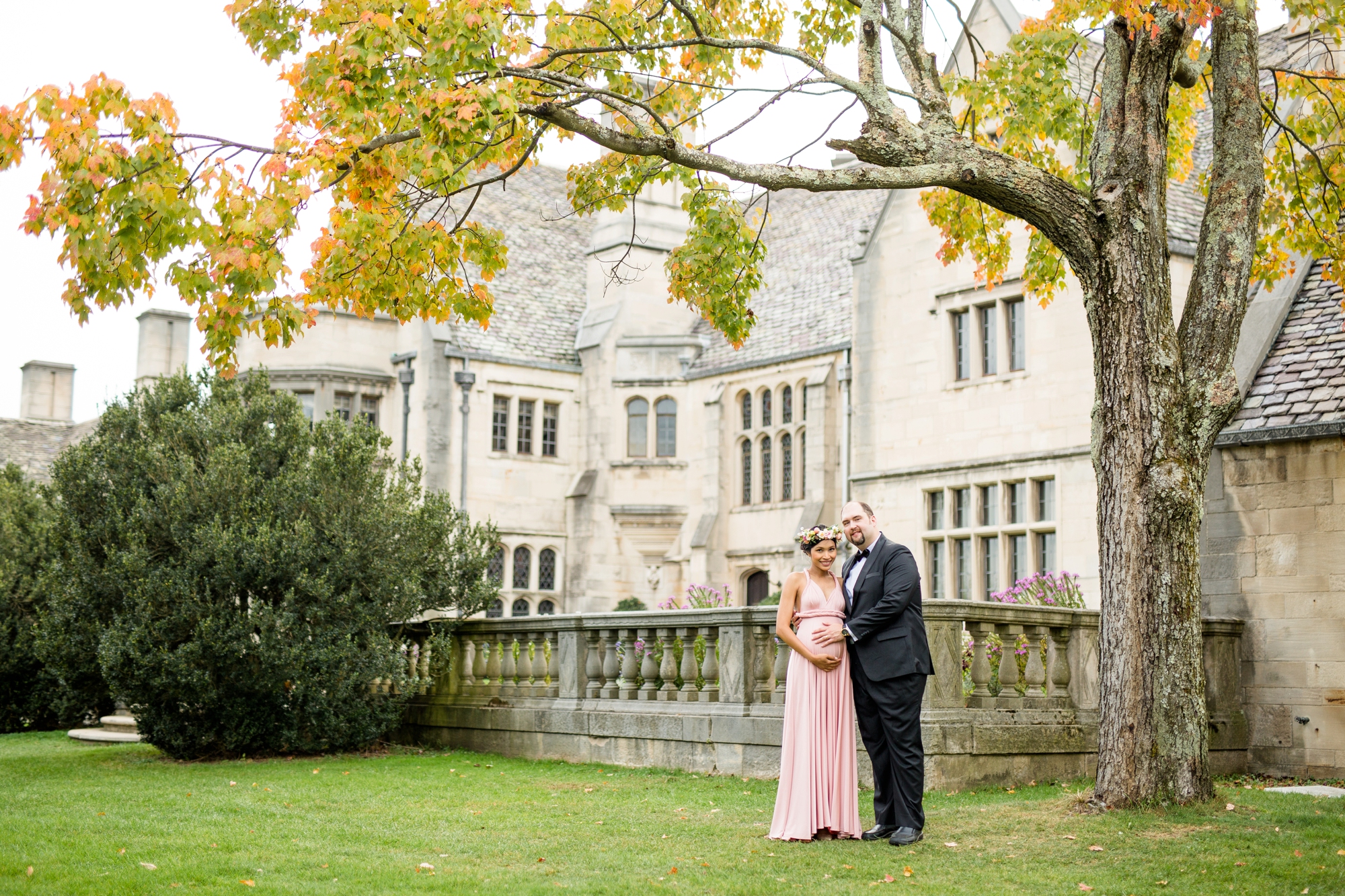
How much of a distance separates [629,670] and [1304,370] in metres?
7.19

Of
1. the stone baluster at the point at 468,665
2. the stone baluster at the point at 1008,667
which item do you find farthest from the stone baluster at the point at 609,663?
the stone baluster at the point at 1008,667

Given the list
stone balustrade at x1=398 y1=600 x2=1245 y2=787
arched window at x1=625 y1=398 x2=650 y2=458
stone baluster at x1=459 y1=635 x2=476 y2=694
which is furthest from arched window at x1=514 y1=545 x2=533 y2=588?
stone balustrade at x1=398 y1=600 x2=1245 y2=787

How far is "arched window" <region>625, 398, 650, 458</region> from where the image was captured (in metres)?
32.7

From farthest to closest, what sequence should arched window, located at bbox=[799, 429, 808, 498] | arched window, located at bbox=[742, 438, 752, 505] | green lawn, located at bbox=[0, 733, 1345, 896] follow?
A: arched window, located at bbox=[742, 438, 752, 505], arched window, located at bbox=[799, 429, 808, 498], green lawn, located at bbox=[0, 733, 1345, 896]

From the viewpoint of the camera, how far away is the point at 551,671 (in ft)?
49.0

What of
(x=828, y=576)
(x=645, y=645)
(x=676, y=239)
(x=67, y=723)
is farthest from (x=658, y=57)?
(x=676, y=239)

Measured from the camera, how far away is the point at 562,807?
10.2 meters

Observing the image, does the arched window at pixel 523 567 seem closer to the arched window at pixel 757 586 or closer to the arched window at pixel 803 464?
the arched window at pixel 757 586

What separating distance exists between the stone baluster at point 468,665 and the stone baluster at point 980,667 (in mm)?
5994

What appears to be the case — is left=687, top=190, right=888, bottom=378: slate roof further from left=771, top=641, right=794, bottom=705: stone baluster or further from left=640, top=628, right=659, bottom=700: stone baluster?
left=771, top=641, right=794, bottom=705: stone baluster

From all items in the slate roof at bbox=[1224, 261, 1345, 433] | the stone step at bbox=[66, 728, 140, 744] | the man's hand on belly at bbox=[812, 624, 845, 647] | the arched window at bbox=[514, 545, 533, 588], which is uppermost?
the slate roof at bbox=[1224, 261, 1345, 433]

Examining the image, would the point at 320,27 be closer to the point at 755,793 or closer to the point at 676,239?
the point at 755,793

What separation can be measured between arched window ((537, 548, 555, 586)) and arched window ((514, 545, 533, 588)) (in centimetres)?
19

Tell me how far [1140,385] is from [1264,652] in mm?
5198
